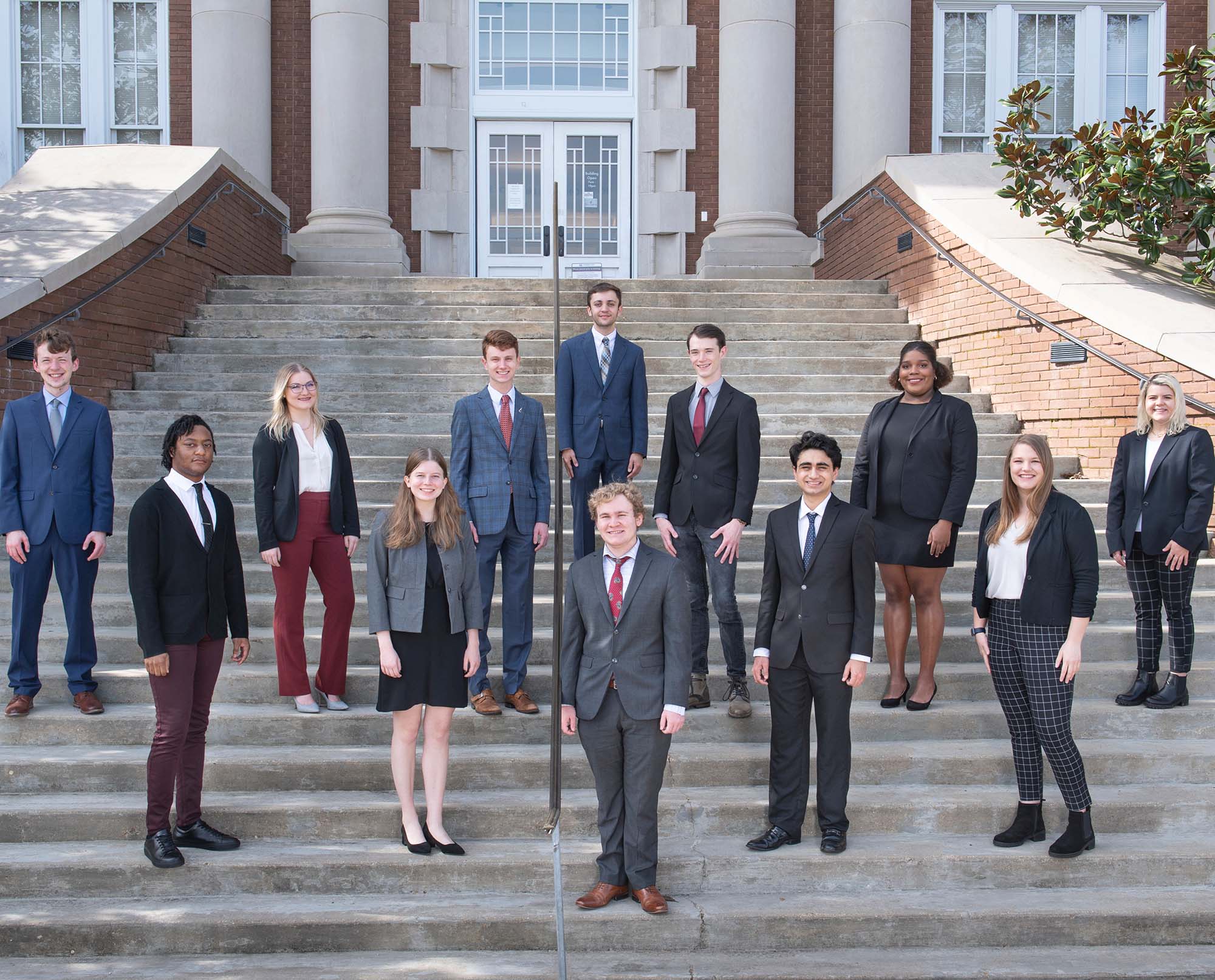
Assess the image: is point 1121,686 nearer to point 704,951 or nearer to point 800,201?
point 704,951

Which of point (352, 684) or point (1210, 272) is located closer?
point (352, 684)

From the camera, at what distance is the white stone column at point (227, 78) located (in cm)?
1368

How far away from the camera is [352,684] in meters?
5.74

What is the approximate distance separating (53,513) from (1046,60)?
14.4 metres

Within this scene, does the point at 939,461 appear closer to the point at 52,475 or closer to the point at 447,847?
the point at 447,847

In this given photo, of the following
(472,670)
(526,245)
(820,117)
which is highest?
(820,117)

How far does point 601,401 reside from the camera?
6.05 m

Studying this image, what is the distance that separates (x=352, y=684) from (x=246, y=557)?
1.53 meters

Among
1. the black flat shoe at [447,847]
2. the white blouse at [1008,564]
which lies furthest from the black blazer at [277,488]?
the white blouse at [1008,564]

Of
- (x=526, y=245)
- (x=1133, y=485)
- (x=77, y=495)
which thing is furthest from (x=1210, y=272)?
(x=526, y=245)

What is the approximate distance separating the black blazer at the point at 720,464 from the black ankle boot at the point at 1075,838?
1.90 m

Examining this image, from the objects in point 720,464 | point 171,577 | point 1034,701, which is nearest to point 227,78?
point 720,464

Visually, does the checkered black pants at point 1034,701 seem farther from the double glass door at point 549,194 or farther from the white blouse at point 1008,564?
the double glass door at point 549,194

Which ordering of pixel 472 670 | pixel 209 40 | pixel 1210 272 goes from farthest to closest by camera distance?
pixel 209 40, pixel 1210 272, pixel 472 670
